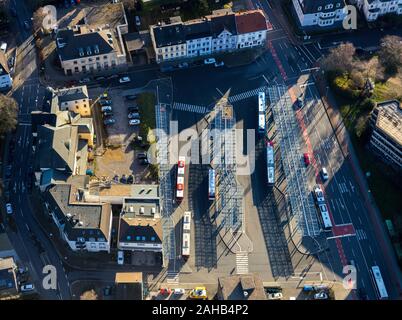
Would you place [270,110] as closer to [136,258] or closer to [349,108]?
[349,108]

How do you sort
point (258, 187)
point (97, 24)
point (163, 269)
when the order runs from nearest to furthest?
point (163, 269) → point (258, 187) → point (97, 24)

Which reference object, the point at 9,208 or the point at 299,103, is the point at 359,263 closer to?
the point at 299,103

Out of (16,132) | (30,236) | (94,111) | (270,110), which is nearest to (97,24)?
(94,111)

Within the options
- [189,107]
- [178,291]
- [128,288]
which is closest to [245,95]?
[189,107]

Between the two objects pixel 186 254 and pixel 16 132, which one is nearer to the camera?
pixel 186 254

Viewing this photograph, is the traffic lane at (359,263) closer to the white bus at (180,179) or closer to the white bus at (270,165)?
the white bus at (270,165)

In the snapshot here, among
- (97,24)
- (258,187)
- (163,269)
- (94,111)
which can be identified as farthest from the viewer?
(97,24)
